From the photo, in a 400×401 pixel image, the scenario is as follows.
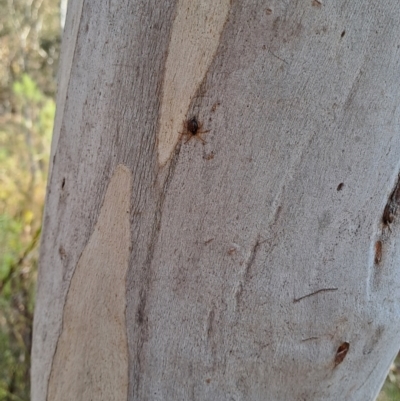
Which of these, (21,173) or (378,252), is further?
(21,173)

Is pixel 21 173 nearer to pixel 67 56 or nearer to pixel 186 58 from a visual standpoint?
pixel 67 56

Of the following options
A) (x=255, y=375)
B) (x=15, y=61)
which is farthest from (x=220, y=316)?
(x=15, y=61)

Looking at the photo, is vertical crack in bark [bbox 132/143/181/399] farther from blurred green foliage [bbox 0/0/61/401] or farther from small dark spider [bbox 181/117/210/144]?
blurred green foliage [bbox 0/0/61/401]

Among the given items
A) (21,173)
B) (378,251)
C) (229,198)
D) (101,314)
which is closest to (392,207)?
(378,251)

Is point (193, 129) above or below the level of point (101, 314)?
above

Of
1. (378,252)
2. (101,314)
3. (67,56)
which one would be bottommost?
(101,314)

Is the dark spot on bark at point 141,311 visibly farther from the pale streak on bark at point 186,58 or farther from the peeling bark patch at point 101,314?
the pale streak on bark at point 186,58
